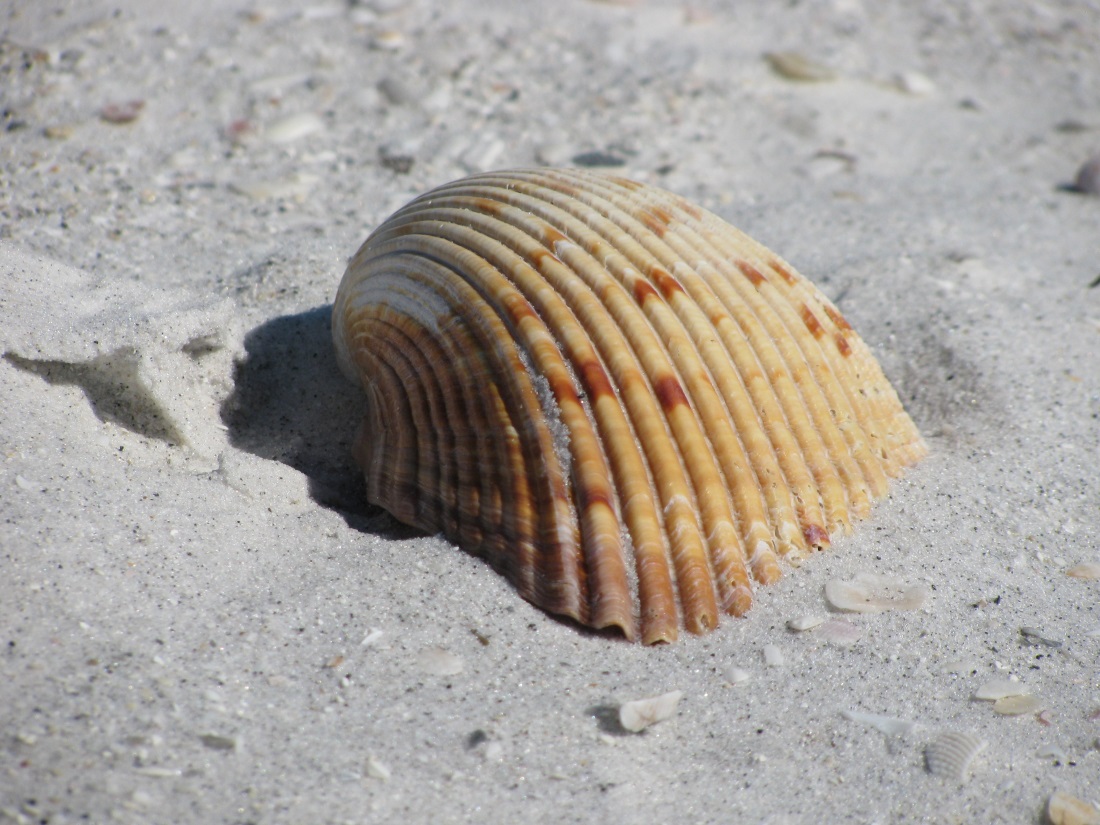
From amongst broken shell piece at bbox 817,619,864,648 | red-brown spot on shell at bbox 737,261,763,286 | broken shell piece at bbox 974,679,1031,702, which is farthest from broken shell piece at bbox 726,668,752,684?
red-brown spot on shell at bbox 737,261,763,286

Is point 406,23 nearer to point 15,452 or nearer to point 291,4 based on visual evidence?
point 291,4

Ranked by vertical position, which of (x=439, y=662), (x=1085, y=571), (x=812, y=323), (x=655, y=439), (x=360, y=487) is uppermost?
(x=812, y=323)

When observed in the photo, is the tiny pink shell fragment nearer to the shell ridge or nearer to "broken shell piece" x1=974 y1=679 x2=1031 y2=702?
the shell ridge

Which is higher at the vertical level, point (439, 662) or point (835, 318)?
point (835, 318)

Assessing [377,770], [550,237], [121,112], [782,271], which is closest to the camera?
[377,770]

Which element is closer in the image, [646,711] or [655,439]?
[646,711]

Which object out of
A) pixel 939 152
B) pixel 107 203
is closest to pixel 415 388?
pixel 107 203

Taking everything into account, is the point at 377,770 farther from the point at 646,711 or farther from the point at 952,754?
the point at 952,754

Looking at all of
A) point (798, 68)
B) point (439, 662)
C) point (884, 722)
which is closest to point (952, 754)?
point (884, 722)
